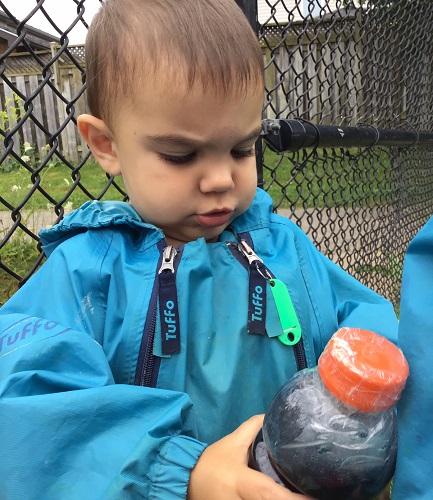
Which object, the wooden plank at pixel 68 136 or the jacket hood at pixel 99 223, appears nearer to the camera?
the jacket hood at pixel 99 223

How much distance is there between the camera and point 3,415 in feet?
3.32

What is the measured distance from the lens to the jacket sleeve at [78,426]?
100cm

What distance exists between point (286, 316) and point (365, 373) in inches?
25.8

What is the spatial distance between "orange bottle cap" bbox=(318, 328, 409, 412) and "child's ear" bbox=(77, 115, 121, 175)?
0.91m

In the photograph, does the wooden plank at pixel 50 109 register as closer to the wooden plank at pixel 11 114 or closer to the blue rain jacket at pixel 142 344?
the wooden plank at pixel 11 114

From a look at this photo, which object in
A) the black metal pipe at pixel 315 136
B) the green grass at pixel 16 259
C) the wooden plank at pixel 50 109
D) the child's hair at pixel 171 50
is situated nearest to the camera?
the child's hair at pixel 171 50

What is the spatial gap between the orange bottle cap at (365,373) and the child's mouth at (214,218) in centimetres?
66

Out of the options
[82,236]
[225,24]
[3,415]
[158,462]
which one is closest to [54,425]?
[3,415]

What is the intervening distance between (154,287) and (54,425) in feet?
1.39

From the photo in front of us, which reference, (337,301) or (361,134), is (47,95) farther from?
(337,301)

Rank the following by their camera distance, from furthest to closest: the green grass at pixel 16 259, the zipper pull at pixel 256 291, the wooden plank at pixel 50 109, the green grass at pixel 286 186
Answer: the wooden plank at pixel 50 109 < the green grass at pixel 16 259 < the green grass at pixel 286 186 < the zipper pull at pixel 256 291

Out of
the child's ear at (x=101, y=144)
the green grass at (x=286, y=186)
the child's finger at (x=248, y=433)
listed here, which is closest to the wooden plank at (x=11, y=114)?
the green grass at (x=286, y=186)

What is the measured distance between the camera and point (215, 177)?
1323 millimetres

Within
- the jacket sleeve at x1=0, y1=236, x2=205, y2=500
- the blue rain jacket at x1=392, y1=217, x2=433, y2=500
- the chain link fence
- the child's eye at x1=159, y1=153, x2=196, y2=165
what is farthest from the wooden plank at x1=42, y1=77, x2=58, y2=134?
the blue rain jacket at x1=392, y1=217, x2=433, y2=500
